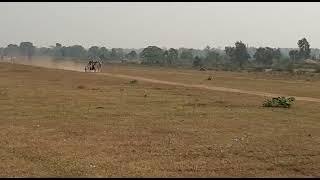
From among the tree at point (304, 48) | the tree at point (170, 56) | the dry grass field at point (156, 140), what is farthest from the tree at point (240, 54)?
the dry grass field at point (156, 140)

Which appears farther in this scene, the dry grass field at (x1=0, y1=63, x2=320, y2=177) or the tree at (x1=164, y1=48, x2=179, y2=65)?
the tree at (x1=164, y1=48, x2=179, y2=65)

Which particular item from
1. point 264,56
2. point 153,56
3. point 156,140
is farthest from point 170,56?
point 156,140

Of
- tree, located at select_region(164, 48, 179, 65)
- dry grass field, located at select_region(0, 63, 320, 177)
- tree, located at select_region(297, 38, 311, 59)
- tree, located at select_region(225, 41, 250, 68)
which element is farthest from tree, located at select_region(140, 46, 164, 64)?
dry grass field, located at select_region(0, 63, 320, 177)

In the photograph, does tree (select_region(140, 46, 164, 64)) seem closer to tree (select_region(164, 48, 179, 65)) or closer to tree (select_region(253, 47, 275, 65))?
tree (select_region(164, 48, 179, 65))

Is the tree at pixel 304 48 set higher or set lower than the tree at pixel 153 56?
higher

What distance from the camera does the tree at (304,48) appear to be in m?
114

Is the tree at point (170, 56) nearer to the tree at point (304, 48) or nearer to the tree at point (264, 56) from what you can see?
the tree at point (264, 56)

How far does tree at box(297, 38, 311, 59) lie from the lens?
114 meters

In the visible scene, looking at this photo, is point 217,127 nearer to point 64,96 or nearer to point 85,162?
Answer: point 85,162

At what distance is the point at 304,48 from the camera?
116 metres

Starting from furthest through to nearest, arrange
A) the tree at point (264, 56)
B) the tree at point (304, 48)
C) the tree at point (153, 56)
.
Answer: the tree at point (153, 56) < the tree at point (304, 48) < the tree at point (264, 56)

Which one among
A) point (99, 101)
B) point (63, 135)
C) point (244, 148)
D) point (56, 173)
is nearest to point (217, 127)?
point (244, 148)

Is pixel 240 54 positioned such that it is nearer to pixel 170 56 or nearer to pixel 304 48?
pixel 304 48

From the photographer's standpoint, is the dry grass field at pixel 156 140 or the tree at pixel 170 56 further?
the tree at pixel 170 56
